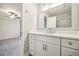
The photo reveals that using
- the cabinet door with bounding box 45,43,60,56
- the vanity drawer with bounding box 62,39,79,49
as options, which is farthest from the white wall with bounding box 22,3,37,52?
the vanity drawer with bounding box 62,39,79,49

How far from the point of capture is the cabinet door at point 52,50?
110 cm

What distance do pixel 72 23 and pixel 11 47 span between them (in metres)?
0.89

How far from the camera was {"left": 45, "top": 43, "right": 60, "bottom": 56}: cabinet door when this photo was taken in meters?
1.10

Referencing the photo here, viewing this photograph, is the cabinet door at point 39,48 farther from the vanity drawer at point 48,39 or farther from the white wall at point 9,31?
the white wall at point 9,31

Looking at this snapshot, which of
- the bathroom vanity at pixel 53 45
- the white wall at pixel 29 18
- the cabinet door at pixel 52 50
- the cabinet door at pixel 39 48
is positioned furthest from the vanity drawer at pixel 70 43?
the white wall at pixel 29 18

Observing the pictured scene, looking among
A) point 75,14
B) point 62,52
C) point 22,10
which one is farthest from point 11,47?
point 75,14

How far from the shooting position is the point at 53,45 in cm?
113

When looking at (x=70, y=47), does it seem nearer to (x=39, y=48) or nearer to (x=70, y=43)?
(x=70, y=43)

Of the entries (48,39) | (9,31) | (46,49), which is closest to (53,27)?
(48,39)

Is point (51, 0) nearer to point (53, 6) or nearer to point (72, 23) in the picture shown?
point (53, 6)

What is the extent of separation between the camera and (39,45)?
124 centimetres

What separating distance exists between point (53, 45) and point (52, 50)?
0.22 feet

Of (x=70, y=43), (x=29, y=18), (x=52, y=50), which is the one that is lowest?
(x=52, y=50)

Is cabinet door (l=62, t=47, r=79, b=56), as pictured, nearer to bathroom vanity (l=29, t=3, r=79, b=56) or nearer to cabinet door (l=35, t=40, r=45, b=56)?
bathroom vanity (l=29, t=3, r=79, b=56)
